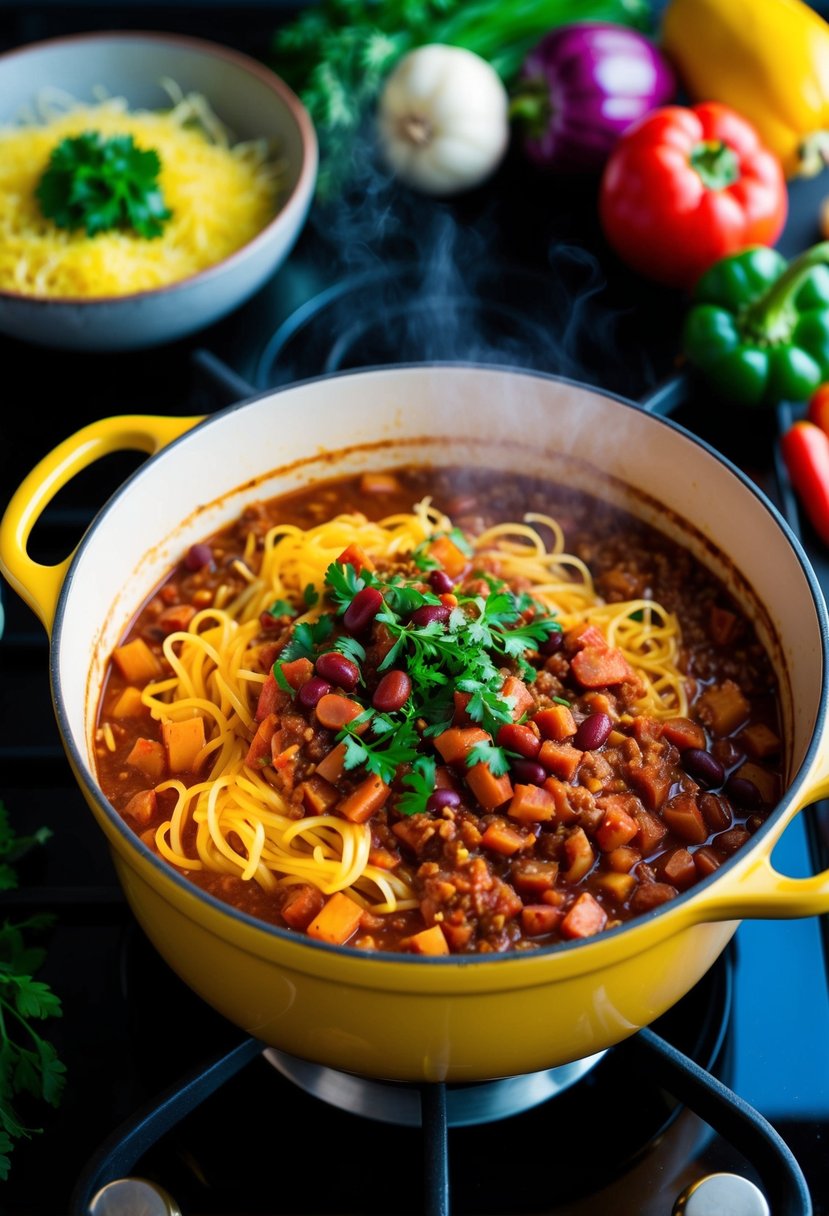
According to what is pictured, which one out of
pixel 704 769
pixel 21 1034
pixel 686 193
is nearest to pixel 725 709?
pixel 704 769

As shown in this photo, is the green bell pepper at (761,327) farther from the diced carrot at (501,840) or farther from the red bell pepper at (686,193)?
the diced carrot at (501,840)

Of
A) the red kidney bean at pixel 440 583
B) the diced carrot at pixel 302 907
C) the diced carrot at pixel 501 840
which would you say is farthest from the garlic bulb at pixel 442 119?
the diced carrot at pixel 302 907

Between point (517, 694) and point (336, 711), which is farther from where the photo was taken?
point (517, 694)

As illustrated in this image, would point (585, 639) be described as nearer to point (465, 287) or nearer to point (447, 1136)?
point (447, 1136)

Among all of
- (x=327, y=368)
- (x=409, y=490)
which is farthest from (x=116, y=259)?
(x=409, y=490)

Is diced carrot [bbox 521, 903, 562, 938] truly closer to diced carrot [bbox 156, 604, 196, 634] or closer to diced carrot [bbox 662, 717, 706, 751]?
diced carrot [bbox 662, 717, 706, 751]

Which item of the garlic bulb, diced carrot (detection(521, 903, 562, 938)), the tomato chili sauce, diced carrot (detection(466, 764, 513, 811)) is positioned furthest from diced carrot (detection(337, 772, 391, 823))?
the garlic bulb
